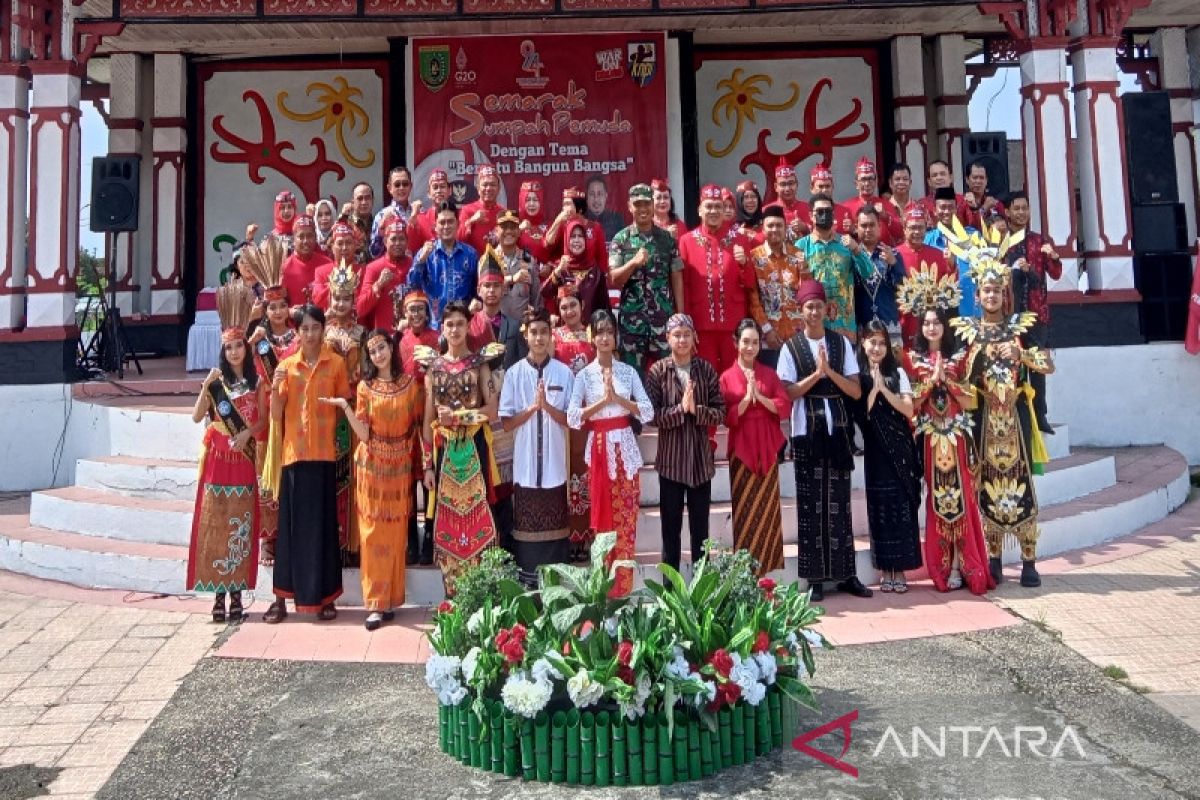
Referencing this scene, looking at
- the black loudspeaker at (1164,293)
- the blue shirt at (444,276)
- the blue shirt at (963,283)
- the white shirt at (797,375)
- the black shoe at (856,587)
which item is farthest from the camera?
the black loudspeaker at (1164,293)

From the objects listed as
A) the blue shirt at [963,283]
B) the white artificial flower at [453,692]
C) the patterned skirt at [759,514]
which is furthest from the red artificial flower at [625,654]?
the blue shirt at [963,283]

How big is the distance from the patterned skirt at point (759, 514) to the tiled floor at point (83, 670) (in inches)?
114

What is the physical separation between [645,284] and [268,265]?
91.8 inches

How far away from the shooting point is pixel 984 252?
19.1ft

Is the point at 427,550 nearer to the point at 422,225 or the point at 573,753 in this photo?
the point at 422,225

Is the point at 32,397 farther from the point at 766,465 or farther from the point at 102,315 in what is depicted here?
the point at 766,465

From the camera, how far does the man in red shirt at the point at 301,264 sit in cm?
645

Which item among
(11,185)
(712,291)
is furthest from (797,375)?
(11,185)

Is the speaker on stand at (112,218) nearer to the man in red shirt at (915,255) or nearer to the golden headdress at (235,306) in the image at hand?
the golden headdress at (235,306)

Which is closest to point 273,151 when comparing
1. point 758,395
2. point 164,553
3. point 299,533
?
point 164,553

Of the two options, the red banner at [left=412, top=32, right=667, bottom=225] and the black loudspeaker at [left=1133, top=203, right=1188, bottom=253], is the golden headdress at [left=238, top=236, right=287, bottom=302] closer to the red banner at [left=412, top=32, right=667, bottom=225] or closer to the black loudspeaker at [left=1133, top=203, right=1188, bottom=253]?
→ the red banner at [left=412, top=32, right=667, bottom=225]

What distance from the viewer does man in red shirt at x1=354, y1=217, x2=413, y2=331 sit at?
6.21 m

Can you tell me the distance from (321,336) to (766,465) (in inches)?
99.9

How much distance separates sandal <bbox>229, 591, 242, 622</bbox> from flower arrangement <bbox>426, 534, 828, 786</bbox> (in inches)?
84.1
